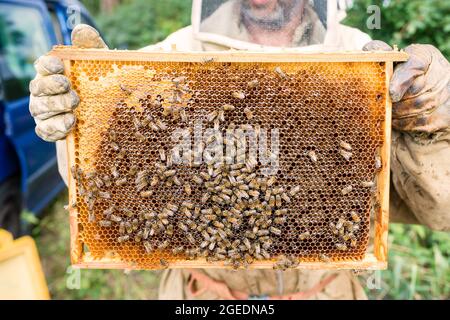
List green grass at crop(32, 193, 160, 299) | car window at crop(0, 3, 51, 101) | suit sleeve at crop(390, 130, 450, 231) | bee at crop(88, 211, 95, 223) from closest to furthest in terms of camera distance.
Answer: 1. bee at crop(88, 211, 95, 223)
2. suit sleeve at crop(390, 130, 450, 231)
3. car window at crop(0, 3, 51, 101)
4. green grass at crop(32, 193, 160, 299)

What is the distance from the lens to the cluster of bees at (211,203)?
2775mm

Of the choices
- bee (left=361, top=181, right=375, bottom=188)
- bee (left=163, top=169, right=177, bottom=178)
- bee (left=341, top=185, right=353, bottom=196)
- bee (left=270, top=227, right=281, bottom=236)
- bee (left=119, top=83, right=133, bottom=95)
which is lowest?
bee (left=270, top=227, right=281, bottom=236)

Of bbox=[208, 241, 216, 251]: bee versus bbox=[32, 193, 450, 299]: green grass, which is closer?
bbox=[208, 241, 216, 251]: bee

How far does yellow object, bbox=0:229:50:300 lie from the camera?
142 inches

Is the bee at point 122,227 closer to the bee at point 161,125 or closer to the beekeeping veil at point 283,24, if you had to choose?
the bee at point 161,125

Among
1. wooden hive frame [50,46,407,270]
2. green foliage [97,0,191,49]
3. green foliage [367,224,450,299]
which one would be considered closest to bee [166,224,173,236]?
wooden hive frame [50,46,407,270]

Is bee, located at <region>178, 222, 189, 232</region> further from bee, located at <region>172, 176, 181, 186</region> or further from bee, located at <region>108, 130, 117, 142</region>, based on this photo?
bee, located at <region>108, 130, 117, 142</region>

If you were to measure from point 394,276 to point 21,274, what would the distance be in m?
4.58

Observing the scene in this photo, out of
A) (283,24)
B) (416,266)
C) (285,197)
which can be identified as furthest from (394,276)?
(283,24)

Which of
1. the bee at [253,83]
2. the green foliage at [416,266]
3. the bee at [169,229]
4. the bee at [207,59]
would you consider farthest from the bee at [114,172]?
the green foliage at [416,266]

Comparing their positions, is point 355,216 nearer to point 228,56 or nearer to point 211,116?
point 211,116

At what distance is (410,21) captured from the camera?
6164 millimetres

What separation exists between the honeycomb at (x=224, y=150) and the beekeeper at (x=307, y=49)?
179 millimetres

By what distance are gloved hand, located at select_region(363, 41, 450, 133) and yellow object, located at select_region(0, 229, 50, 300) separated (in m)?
3.05
